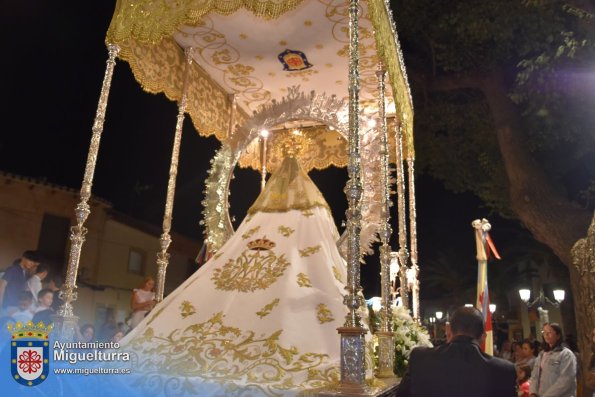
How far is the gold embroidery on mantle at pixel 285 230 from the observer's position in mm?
4852

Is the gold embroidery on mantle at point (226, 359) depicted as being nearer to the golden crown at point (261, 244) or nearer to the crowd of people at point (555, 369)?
the golden crown at point (261, 244)

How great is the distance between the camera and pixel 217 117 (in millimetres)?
7453

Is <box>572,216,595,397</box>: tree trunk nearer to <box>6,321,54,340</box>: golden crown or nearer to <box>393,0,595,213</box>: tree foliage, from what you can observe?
<box>393,0,595,213</box>: tree foliage

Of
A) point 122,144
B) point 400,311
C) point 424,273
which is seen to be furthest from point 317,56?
point 424,273

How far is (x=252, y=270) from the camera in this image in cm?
445

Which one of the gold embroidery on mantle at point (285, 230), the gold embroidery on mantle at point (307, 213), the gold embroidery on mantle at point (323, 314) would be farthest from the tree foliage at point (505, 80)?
the gold embroidery on mantle at point (323, 314)

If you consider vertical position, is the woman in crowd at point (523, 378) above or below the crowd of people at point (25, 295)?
below

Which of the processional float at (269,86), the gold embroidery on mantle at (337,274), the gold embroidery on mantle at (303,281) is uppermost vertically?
the processional float at (269,86)

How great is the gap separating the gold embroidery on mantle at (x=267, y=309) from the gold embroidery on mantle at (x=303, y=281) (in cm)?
29

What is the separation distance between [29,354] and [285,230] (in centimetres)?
253

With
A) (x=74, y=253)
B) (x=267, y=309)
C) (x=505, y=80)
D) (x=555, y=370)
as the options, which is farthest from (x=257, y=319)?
(x=505, y=80)

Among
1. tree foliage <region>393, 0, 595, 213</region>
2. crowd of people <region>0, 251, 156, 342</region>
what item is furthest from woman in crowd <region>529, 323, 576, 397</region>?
tree foliage <region>393, 0, 595, 213</region>

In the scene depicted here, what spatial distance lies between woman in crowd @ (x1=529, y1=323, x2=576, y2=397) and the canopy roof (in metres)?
3.10

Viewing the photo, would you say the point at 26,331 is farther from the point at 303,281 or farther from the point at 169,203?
the point at 169,203
